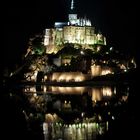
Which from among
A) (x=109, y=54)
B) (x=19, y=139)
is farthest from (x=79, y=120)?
(x=109, y=54)

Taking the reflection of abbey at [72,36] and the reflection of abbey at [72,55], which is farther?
the reflection of abbey at [72,36]

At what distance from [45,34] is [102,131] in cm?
8238

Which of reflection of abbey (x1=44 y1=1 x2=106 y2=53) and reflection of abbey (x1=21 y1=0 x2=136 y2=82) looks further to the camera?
reflection of abbey (x1=44 y1=1 x2=106 y2=53)

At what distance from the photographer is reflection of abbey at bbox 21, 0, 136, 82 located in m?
79.4

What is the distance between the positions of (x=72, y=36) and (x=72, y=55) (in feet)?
25.3

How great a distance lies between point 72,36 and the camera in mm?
91312

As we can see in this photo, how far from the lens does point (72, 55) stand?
3354 inches

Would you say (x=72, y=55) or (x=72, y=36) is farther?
(x=72, y=36)

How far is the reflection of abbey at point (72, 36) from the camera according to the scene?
3588 inches

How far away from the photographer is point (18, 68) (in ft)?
299

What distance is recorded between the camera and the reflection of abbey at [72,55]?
79375 millimetres

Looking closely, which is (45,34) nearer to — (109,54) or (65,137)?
(109,54)

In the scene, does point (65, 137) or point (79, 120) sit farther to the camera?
point (79, 120)

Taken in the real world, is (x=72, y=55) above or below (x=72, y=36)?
below
